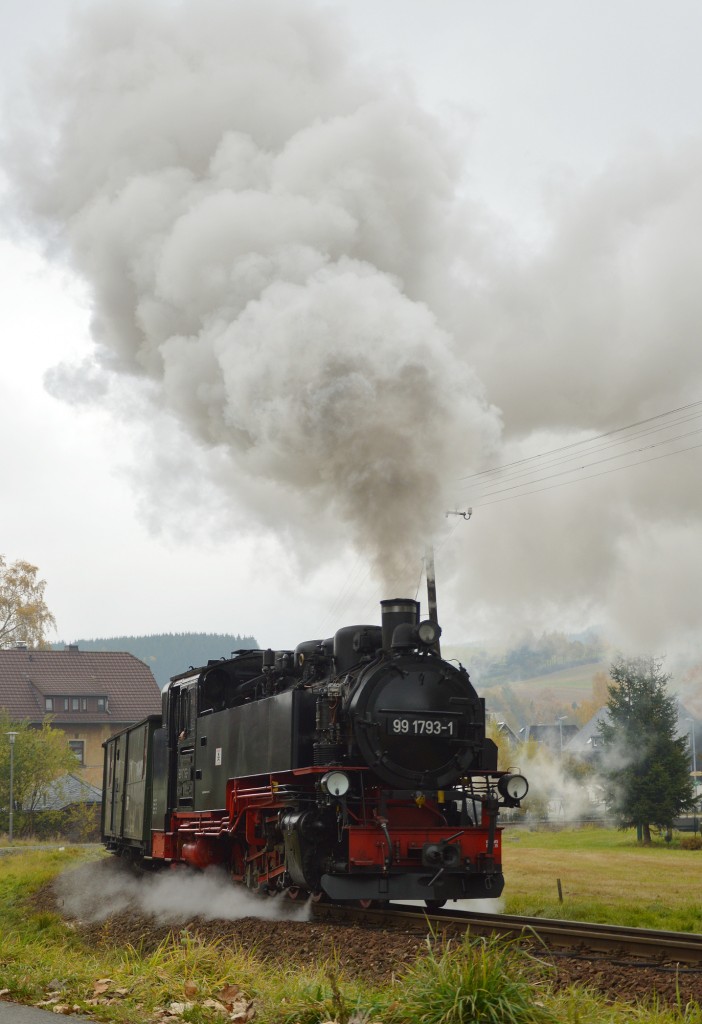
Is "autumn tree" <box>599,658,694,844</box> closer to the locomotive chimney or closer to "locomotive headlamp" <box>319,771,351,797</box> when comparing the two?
the locomotive chimney

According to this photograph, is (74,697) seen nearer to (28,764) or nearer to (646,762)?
(28,764)

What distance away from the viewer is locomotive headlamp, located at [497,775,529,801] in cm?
1105

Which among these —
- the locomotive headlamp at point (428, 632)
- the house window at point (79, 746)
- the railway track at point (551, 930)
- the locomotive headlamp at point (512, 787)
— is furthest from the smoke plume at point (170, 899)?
the house window at point (79, 746)

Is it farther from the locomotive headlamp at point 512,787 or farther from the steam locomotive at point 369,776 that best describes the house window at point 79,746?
the locomotive headlamp at point 512,787

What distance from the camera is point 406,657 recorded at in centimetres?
1069

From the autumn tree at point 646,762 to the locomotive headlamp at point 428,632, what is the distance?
19.6m

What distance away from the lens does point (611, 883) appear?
16.3 m

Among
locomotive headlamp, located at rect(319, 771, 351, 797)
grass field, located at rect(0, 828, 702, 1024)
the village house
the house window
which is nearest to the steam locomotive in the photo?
locomotive headlamp, located at rect(319, 771, 351, 797)

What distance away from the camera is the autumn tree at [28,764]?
36.8 meters

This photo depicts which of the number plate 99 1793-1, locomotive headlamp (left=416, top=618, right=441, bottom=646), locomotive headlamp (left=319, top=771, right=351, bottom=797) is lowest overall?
locomotive headlamp (left=319, top=771, right=351, bottom=797)

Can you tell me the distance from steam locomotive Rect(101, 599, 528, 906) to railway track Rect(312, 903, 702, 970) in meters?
0.22

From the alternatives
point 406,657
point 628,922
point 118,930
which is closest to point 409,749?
point 406,657

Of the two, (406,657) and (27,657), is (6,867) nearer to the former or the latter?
(406,657)

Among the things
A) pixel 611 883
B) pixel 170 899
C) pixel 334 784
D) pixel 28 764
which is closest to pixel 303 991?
pixel 334 784
